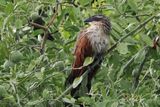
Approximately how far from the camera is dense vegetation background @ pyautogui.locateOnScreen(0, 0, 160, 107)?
3.30m

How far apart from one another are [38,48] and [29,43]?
0.24 m

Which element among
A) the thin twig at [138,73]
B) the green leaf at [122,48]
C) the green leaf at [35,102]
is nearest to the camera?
the green leaf at [35,102]

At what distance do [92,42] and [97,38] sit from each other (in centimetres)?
5

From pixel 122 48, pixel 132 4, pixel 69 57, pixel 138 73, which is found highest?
pixel 132 4

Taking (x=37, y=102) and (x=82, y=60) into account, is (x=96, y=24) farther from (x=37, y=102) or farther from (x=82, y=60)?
(x=37, y=102)

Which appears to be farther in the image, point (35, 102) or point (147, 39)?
point (147, 39)

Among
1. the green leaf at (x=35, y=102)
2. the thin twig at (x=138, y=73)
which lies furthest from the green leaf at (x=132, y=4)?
the green leaf at (x=35, y=102)

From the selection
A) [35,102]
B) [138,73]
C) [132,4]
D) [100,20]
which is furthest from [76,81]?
[100,20]

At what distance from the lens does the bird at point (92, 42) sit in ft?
12.5

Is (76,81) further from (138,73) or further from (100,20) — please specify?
(100,20)

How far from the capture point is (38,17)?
4.03m

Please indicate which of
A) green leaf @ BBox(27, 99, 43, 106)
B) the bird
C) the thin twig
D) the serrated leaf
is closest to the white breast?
the bird

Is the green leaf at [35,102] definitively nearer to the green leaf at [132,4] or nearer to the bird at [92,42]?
the bird at [92,42]

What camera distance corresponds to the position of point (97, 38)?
4023 mm
